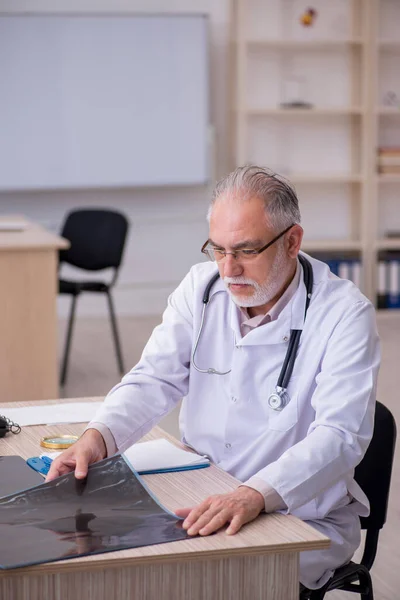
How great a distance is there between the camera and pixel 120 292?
7.31m

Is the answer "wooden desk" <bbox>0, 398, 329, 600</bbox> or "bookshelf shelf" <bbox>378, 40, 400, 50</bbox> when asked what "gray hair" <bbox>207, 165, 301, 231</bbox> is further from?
"bookshelf shelf" <bbox>378, 40, 400, 50</bbox>

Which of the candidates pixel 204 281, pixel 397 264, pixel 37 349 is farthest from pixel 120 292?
pixel 204 281

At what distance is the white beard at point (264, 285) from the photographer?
1821 mm

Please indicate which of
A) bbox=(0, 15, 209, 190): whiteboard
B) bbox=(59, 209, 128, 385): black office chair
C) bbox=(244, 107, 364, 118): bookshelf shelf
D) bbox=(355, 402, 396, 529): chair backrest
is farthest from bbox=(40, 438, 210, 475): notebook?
bbox=(244, 107, 364, 118): bookshelf shelf

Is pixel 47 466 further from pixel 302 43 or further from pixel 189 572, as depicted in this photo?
pixel 302 43

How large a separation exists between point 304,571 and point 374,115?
19.1 ft

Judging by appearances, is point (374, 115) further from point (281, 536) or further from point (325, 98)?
point (281, 536)

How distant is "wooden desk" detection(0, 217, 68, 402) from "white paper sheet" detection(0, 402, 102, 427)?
2076 millimetres

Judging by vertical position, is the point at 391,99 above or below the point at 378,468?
above

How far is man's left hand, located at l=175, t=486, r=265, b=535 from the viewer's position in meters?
1.45

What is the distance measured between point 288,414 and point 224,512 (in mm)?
372

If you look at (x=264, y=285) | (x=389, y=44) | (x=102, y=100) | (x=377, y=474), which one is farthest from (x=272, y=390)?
(x=389, y=44)

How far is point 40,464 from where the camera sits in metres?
1.78

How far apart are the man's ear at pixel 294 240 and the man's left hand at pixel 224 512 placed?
20.2 inches
